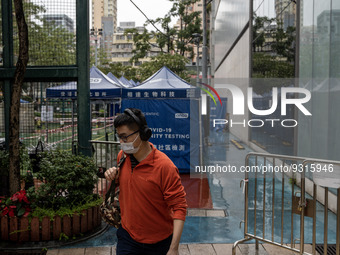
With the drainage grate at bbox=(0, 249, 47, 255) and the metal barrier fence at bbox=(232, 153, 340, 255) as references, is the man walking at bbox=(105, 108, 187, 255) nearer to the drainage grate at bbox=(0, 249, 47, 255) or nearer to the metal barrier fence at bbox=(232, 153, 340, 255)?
the metal barrier fence at bbox=(232, 153, 340, 255)

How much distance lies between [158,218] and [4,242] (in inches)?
133

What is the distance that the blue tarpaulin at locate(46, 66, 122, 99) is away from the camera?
11.6 meters

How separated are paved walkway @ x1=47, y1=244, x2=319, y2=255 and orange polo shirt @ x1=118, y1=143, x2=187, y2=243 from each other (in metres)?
2.37

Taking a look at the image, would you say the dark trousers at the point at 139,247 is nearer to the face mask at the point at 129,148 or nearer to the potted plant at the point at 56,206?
the face mask at the point at 129,148

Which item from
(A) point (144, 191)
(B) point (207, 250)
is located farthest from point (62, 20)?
(A) point (144, 191)

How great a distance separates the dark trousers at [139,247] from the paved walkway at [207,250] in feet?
7.51

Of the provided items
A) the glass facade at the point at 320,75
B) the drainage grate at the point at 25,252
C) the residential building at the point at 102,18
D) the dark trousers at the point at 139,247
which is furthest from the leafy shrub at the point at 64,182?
the residential building at the point at 102,18

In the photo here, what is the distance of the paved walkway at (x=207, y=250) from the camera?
17.2 ft

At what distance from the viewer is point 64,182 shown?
5.66 metres

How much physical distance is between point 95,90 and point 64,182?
7.56 m

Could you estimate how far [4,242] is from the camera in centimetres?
545

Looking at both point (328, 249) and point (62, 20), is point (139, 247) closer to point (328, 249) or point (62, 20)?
point (328, 249)

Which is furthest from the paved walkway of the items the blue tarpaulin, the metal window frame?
the blue tarpaulin

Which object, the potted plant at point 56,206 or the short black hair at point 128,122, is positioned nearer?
the short black hair at point 128,122
